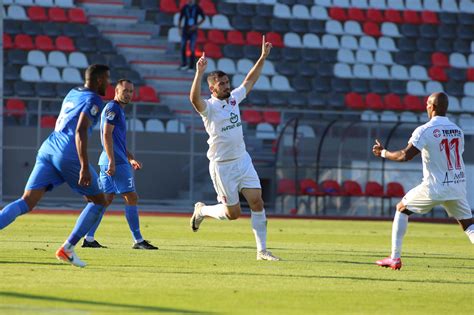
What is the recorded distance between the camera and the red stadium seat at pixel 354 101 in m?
33.8

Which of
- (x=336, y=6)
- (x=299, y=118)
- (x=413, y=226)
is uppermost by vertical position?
(x=336, y=6)

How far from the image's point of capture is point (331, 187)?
90.2 ft

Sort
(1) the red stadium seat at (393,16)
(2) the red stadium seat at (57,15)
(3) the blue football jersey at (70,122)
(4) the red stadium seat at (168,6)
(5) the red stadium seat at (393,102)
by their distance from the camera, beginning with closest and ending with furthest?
(3) the blue football jersey at (70,122)
(2) the red stadium seat at (57,15)
(5) the red stadium seat at (393,102)
(4) the red stadium seat at (168,6)
(1) the red stadium seat at (393,16)

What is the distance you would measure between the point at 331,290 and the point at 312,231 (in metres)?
10.9

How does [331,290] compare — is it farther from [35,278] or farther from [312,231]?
[312,231]

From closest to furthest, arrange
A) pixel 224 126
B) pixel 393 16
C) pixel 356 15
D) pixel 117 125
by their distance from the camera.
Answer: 1. pixel 224 126
2. pixel 117 125
3. pixel 356 15
4. pixel 393 16

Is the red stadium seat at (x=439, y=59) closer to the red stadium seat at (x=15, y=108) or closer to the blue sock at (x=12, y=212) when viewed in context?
the red stadium seat at (x=15, y=108)

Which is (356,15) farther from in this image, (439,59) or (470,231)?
(470,231)

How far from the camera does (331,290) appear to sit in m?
10.4

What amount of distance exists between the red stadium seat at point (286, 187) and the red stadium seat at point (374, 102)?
267 inches

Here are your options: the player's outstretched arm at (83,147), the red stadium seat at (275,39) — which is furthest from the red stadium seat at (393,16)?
the player's outstretched arm at (83,147)

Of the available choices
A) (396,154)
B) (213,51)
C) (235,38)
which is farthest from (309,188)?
(396,154)

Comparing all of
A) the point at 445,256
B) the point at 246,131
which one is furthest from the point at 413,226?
the point at 445,256

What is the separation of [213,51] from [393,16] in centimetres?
660
